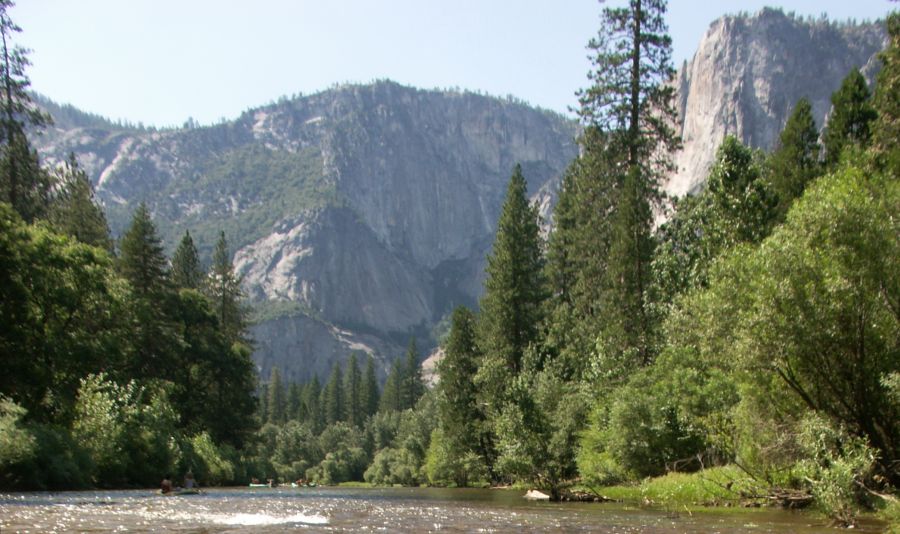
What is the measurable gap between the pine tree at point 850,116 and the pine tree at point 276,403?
383 ft

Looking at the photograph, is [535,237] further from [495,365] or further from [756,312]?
[756,312]

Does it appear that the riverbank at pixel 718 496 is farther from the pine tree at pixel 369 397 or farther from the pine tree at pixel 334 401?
the pine tree at pixel 334 401

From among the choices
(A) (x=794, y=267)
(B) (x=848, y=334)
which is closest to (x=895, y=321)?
(B) (x=848, y=334)

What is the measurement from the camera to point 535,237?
61.6 m

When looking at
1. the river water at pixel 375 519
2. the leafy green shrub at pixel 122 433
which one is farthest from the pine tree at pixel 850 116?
the leafy green shrub at pixel 122 433

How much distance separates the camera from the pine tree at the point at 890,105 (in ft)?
120

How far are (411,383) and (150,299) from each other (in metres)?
88.7

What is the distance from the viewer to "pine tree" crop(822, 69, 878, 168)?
47.2 meters

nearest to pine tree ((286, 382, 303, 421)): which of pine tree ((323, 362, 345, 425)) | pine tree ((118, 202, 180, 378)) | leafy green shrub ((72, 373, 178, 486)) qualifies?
pine tree ((323, 362, 345, 425))

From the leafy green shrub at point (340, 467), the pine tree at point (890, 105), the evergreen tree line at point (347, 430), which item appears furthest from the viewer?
the leafy green shrub at point (340, 467)

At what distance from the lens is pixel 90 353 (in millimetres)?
45344

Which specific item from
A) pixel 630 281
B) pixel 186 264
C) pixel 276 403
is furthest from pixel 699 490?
pixel 276 403

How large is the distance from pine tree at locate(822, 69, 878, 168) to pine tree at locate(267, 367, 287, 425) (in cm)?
11683

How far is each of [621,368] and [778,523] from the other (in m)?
21.0
